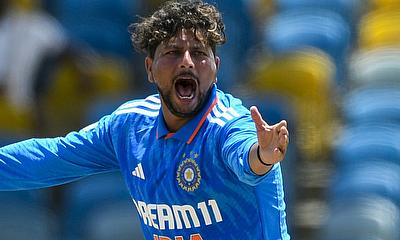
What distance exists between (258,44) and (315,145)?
3.32 feet

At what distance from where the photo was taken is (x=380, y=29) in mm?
6516

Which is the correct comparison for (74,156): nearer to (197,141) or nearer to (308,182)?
(197,141)

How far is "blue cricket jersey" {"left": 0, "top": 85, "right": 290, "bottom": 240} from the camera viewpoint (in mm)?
3062

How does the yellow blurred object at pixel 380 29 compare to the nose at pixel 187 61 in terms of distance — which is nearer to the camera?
the nose at pixel 187 61

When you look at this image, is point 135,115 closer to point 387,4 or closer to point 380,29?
point 380,29

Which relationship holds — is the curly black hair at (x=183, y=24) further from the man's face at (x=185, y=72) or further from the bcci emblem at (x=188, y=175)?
the bcci emblem at (x=188, y=175)

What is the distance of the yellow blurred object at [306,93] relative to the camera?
572cm

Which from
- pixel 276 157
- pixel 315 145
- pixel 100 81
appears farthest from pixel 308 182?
pixel 276 157

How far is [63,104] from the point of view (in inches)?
241

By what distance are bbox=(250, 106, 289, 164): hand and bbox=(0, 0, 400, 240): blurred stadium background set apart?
252cm

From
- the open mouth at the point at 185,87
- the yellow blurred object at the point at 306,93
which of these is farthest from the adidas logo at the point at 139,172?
the yellow blurred object at the point at 306,93

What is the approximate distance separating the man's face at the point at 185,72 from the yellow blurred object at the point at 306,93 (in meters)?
2.49

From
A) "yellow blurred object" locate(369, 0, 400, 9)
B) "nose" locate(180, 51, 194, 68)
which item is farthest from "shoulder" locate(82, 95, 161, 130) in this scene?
"yellow blurred object" locate(369, 0, 400, 9)

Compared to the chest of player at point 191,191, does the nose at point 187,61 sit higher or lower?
higher
